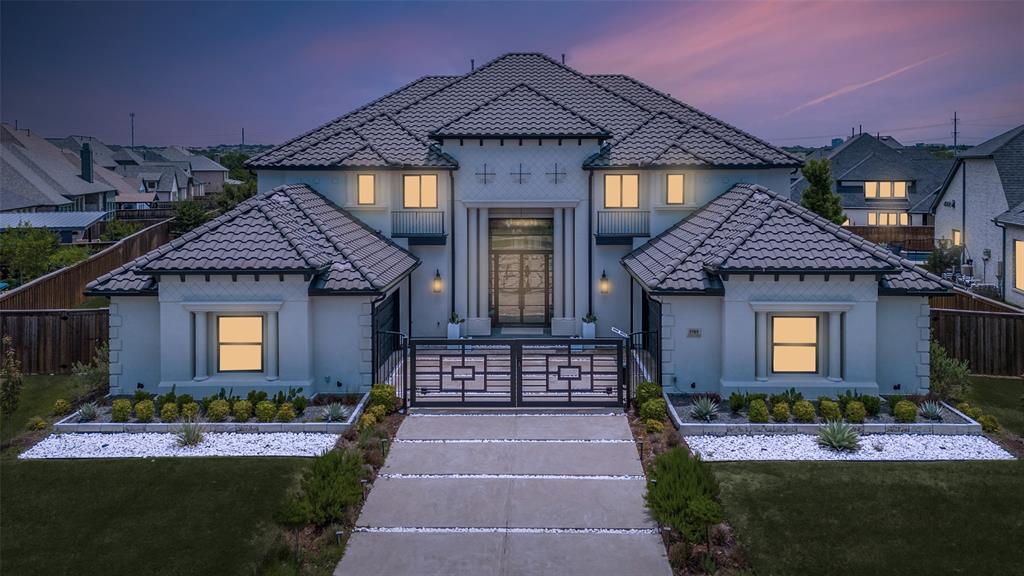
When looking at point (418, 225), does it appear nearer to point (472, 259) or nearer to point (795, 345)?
point (472, 259)

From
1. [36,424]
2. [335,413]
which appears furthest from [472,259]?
[36,424]

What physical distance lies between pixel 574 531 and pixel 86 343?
16.8 m

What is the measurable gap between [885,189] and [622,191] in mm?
44138

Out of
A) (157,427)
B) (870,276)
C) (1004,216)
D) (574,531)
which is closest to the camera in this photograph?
(574,531)

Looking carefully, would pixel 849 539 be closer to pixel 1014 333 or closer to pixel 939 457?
pixel 939 457

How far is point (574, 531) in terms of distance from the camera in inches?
473

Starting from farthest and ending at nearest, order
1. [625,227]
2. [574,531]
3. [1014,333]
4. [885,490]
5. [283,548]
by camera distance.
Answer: [625,227]
[1014,333]
[885,490]
[574,531]
[283,548]

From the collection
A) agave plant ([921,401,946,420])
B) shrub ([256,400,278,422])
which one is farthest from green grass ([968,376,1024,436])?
shrub ([256,400,278,422])

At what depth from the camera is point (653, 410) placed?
17.1 metres

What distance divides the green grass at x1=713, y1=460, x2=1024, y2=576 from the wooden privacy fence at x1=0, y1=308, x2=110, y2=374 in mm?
17564

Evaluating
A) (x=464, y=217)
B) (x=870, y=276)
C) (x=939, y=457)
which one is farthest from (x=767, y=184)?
(x=939, y=457)

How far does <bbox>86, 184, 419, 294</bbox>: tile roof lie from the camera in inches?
711

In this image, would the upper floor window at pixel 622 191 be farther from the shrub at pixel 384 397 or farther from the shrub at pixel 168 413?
the shrub at pixel 168 413

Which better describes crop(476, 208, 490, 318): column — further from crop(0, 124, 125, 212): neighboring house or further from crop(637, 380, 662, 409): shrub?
crop(0, 124, 125, 212): neighboring house
